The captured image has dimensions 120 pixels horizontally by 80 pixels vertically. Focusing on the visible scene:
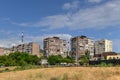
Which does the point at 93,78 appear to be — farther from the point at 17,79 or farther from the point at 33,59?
the point at 33,59

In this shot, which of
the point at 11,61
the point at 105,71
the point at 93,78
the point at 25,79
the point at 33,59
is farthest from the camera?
the point at 33,59

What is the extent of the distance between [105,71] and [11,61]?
126 meters

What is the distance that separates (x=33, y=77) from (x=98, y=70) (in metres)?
9.49

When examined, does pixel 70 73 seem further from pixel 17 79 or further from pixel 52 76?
pixel 17 79

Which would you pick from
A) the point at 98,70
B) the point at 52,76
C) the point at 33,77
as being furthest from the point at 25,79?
the point at 98,70

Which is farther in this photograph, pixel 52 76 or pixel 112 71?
pixel 52 76

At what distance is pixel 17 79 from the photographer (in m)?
45.6

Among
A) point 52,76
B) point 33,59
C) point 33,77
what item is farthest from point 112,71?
point 33,59

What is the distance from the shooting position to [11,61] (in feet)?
532

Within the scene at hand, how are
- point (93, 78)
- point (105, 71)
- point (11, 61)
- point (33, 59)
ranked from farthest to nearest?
1. point (33, 59)
2. point (11, 61)
3. point (105, 71)
4. point (93, 78)

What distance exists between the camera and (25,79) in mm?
44156

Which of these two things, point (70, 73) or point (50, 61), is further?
point (50, 61)

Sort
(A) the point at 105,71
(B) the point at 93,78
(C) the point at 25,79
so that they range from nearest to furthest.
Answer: (B) the point at 93,78, (A) the point at 105,71, (C) the point at 25,79

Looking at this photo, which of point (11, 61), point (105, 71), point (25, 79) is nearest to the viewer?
point (105, 71)
